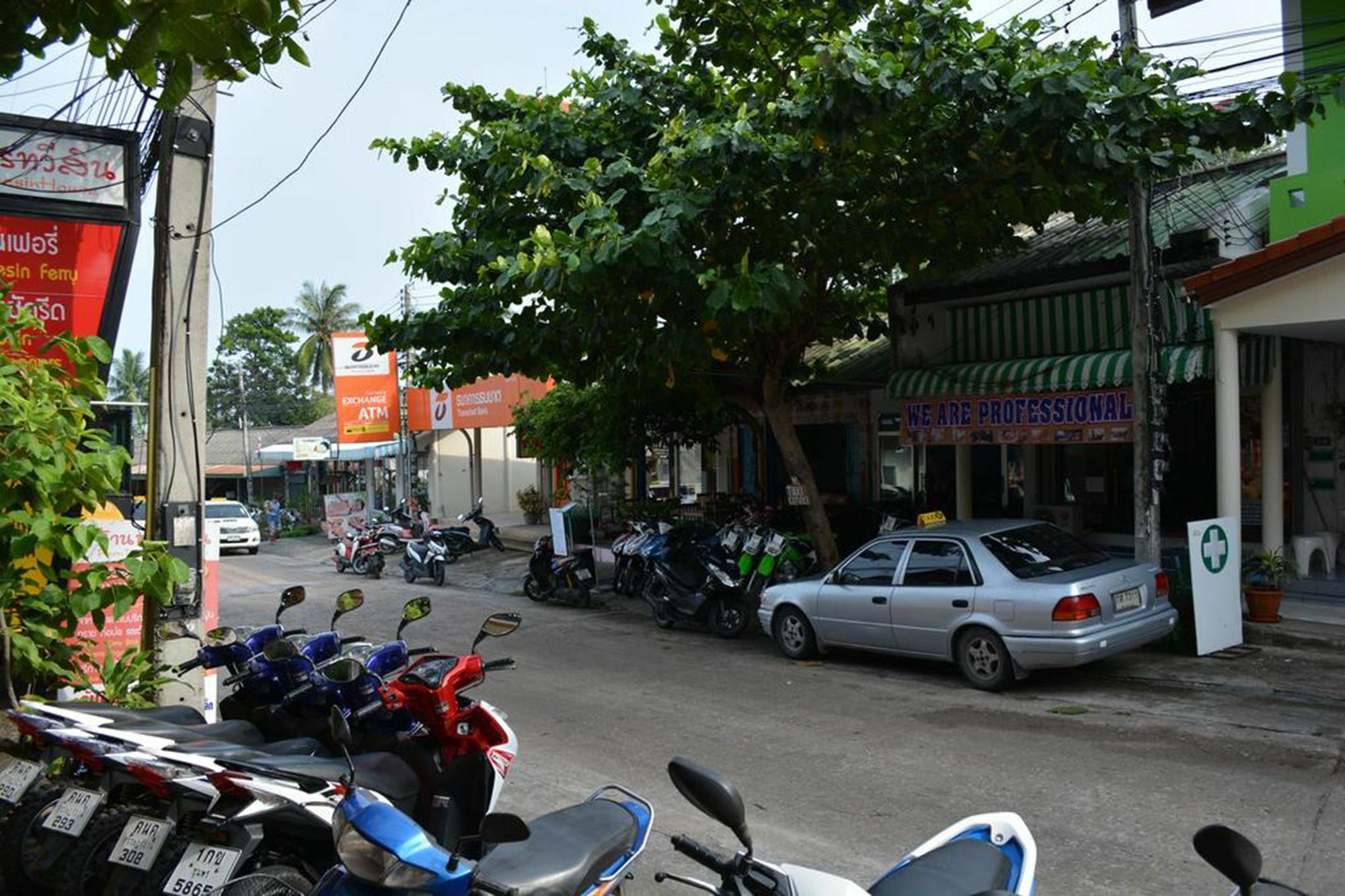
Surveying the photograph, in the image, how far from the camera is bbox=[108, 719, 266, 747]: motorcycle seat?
14.5 ft

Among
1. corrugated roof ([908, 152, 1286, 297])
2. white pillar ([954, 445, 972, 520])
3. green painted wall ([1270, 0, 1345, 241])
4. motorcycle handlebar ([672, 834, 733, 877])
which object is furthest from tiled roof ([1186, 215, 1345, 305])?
motorcycle handlebar ([672, 834, 733, 877])

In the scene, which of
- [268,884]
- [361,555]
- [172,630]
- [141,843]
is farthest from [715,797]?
[361,555]

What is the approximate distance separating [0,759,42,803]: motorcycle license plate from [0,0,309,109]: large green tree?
313 centimetres

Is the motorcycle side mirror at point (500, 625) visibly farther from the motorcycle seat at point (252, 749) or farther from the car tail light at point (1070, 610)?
the car tail light at point (1070, 610)

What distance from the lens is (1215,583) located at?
9727mm

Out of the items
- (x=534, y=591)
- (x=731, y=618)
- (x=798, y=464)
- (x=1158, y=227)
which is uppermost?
(x=1158, y=227)

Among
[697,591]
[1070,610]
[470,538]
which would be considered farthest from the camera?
[470,538]

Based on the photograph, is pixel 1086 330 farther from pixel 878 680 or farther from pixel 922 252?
pixel 878 680

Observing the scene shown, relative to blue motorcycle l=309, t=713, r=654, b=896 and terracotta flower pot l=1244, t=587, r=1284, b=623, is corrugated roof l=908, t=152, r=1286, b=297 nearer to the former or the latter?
terracotta flower pot l=1244, t=587, r=1284, b=623

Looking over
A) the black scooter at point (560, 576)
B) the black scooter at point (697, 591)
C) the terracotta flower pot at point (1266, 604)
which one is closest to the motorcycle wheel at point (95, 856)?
the black scooter at point (697, 591)

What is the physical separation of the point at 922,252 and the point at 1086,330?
2.63m

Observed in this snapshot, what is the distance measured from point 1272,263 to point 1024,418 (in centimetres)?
376

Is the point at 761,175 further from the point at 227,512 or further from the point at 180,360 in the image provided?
the point at 227,512

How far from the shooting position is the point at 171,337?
6398 millimetres
